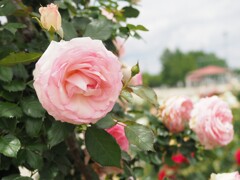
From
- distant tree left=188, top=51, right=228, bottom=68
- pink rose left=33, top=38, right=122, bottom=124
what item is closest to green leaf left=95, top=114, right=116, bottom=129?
pink rose left=33, top=38, right=122, bottom=124

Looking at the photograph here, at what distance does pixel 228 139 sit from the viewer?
1.13 m

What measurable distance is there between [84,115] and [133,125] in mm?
202

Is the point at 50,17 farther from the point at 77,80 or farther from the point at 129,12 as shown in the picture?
the point at 129,12

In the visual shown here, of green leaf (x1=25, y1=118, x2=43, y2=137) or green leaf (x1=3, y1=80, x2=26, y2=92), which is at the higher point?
green leaf (x1=3, y1=80, x2=26, y2=92)

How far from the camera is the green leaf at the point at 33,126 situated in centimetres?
72

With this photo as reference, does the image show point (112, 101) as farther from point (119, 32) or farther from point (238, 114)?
point (238, 114)

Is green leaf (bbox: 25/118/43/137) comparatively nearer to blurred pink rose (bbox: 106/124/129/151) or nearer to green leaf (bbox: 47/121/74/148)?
green leaf (bbox: 47/121/74/148)

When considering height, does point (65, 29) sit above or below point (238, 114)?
above

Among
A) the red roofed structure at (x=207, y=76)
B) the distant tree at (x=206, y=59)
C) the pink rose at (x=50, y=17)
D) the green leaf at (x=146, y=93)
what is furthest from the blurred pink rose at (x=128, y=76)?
the distant tree at (x=206, y=59)

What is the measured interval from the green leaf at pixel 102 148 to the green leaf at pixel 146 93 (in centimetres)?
13

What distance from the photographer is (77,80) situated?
2.02 ft

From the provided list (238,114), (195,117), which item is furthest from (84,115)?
(238,114)

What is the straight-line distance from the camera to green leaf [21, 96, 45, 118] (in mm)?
716

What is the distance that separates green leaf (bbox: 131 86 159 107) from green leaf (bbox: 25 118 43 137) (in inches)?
8.5
